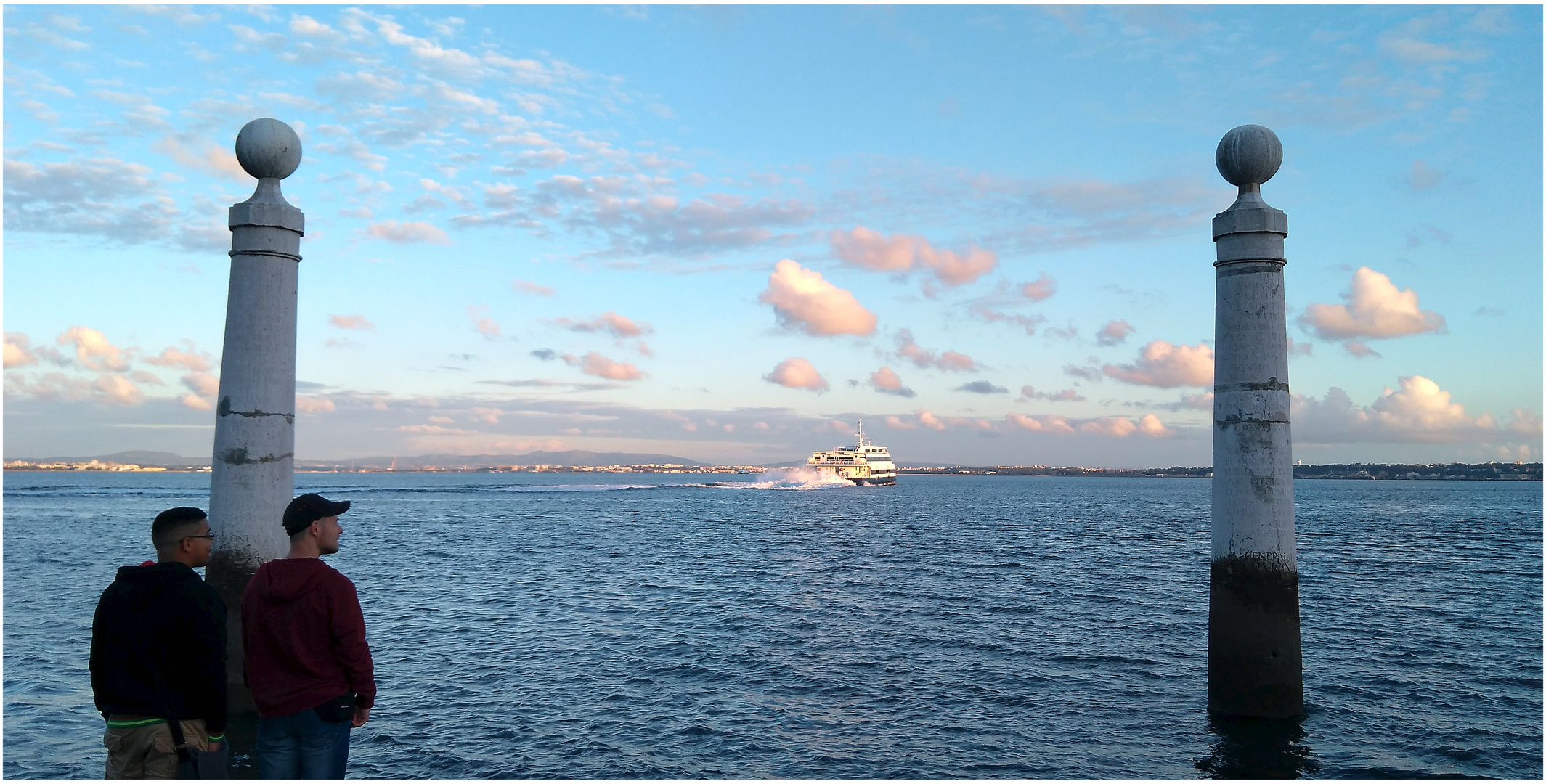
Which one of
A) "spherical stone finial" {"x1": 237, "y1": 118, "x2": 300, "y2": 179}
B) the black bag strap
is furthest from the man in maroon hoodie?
"spherical stone finial" {"x1": 237, "y1": 118, "x2": 300, "y2": 179}

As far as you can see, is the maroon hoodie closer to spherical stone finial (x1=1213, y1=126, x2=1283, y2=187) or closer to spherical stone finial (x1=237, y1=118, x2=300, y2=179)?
spherical stone finial (x1=237, y1=118, x2=300, y2=179)

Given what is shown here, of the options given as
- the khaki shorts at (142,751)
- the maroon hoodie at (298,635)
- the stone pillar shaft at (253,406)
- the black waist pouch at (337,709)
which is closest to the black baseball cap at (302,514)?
the maroon hoodie at (298,635)

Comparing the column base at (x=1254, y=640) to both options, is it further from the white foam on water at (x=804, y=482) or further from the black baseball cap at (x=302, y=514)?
the white foam on water at (x=804, y=482)

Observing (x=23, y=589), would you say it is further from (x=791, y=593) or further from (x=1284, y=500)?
(x=1284, y=500)

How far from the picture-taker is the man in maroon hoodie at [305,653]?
198 inches

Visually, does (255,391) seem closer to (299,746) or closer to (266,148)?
(266,148)

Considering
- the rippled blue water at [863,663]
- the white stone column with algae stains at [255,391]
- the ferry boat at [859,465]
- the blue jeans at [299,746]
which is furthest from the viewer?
the ferry boat at [859,465]

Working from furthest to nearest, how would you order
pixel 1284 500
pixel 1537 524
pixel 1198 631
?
1. pixel 1537 524
2. pixel 1198 631
3. pixel 1284 500

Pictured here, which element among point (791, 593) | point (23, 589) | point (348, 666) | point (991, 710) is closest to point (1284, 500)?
point (991, 710)

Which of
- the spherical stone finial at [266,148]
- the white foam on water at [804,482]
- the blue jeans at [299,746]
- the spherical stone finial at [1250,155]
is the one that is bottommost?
the white foam on water at [804,482]

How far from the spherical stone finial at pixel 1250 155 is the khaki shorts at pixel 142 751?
11504 mm

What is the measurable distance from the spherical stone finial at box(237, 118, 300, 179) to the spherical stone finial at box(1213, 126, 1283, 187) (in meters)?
10.7

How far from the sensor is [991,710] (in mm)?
14531

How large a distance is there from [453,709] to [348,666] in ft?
33.4
